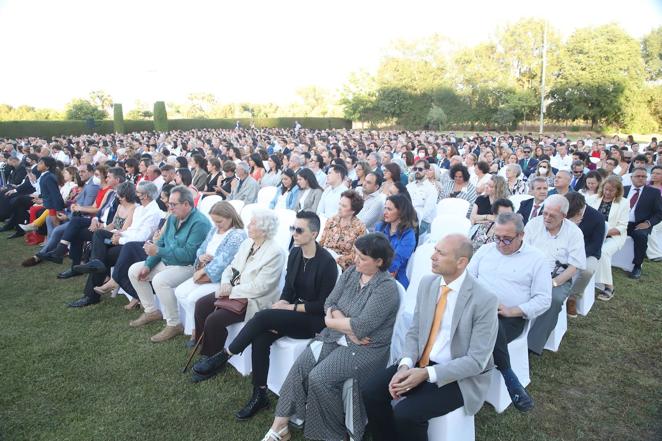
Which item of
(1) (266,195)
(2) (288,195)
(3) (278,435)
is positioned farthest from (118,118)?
(3) (278,435)

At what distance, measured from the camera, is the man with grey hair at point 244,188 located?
7.37m

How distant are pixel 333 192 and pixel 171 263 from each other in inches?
96.5

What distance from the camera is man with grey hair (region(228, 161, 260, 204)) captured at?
7.37 meters

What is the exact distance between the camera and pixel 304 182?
6477 mm

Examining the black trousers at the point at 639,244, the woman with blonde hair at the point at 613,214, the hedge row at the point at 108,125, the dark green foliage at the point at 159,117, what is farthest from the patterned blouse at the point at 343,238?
the dark green foliage at the point at 159,117

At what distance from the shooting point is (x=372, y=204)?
536 centimetres

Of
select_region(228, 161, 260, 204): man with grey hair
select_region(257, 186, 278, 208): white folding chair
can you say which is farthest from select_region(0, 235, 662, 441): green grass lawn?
select_region(228, 161, 260, 204): man with grey hair

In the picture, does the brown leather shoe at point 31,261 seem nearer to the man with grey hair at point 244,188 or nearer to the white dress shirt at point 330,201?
the man with grey hair at point 244,188

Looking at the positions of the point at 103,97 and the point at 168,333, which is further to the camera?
the point at 103,97

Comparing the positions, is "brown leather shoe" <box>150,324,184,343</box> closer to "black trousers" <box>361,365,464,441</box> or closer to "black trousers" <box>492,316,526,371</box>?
"black trousers" <box>361,365,464,441</box>

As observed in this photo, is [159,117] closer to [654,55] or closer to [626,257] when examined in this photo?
[626,257]

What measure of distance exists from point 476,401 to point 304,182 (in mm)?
4417

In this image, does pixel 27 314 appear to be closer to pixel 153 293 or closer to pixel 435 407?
pixel 153 293

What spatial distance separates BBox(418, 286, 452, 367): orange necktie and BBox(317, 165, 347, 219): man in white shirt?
352 cm
